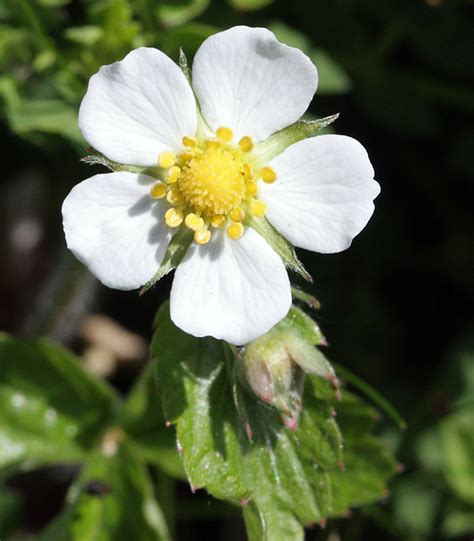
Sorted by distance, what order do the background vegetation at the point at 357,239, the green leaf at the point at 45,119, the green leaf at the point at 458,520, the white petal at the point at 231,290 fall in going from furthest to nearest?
the green leaf at the point at 458,520 → the background vegetation at the point at 357,239 → the green leaf at the point at 45,119 → the white petal at the point at 231,290

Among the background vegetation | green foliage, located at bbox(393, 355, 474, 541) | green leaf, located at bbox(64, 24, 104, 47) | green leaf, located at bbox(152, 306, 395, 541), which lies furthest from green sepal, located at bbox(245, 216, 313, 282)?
green foliage, located at bbox(393, 355, 474, 541)

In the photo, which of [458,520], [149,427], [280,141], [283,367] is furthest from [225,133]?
[458,520]

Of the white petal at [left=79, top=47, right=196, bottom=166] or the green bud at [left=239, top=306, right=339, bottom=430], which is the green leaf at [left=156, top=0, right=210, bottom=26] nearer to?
the white petal at [left=79, top=47, right=196, bottom=166]

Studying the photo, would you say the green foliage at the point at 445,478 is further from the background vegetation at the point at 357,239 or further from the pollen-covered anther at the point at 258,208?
the pollen-covered anther at the point at 258,208

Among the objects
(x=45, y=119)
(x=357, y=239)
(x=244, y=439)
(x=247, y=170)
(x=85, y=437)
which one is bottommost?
(x=85, y=437)

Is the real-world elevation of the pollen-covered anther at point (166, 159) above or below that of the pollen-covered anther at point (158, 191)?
above

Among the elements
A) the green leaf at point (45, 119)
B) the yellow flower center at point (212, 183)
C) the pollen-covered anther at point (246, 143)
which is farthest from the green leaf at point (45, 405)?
the pollen-covered anther at point (246, 143)

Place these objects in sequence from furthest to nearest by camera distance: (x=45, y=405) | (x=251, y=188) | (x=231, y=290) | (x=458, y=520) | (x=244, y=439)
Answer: (x=458, y=520) < (x=45, y=405) < (x=244, y=439) < (x=251, y=188) < (x=231, y=290)

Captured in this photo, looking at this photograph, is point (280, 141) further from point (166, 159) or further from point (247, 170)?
point (166, 159)
